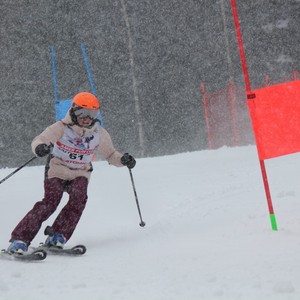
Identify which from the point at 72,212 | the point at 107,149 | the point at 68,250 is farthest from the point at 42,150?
the point at 107,149

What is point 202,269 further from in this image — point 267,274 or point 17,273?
point 17,273

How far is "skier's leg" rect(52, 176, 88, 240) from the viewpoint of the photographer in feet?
18.4

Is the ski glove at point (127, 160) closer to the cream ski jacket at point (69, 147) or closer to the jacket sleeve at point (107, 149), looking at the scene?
the jacket sleeve at point (107, 149)

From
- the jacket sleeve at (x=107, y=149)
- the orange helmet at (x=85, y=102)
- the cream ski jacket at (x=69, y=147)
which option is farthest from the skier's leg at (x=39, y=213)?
the orange helmet at (x=85, y=102)

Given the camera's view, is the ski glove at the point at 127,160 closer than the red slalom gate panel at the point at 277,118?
Result: No

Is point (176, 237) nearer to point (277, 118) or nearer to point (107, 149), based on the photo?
point (107, 149)

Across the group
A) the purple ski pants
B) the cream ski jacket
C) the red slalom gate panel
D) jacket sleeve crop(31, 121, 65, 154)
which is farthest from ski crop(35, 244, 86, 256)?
the red slalom gate panel

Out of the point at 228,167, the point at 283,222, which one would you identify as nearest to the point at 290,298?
the point at 283,222

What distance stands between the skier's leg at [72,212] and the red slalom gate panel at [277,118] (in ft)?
5.82

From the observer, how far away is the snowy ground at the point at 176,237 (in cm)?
353

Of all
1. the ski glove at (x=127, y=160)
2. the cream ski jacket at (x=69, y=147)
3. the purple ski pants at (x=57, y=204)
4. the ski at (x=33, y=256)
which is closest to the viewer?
the ski at (x=33, y=256)

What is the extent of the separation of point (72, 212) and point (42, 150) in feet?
2.40

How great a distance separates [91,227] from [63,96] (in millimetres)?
14620

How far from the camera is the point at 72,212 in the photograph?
18.6 feet
